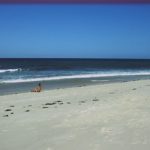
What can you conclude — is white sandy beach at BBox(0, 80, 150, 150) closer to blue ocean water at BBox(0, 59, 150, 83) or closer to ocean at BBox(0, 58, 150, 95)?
ocean at BBox(0, 58, 150, 95)

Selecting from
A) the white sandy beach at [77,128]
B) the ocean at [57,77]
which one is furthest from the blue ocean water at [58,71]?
the white sandy beach at [77,128]

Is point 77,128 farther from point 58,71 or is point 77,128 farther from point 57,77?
point 58,71

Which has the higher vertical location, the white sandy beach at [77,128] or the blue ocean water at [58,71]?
the white sandy beach at [77,128]

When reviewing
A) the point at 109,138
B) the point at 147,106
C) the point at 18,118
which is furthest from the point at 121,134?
the point at 147,106

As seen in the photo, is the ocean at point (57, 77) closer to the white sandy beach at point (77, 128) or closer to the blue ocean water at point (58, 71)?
the blue ocean water at point (58, 71)

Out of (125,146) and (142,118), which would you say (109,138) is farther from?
(142,118)

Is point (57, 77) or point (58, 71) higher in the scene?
point (57, 77)

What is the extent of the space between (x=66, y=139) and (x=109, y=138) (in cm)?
70

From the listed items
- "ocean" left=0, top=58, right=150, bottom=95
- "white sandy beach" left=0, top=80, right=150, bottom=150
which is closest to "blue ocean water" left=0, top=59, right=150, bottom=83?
"ocean" left=0, top=58, right=150, bottom=95

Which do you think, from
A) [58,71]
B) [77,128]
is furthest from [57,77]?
[77,128]

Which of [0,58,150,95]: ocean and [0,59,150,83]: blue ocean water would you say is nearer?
[0,58,150,95]: ocean

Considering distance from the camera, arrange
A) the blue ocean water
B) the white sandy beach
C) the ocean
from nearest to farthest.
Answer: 1. the white sandy beach
2. the ocean
3. the blue ocean water

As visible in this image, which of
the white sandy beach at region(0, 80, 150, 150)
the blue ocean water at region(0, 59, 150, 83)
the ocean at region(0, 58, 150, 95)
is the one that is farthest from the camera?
the blue ocean water at region(0, 59, 150, 83)

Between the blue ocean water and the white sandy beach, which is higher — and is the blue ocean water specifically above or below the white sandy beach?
below
